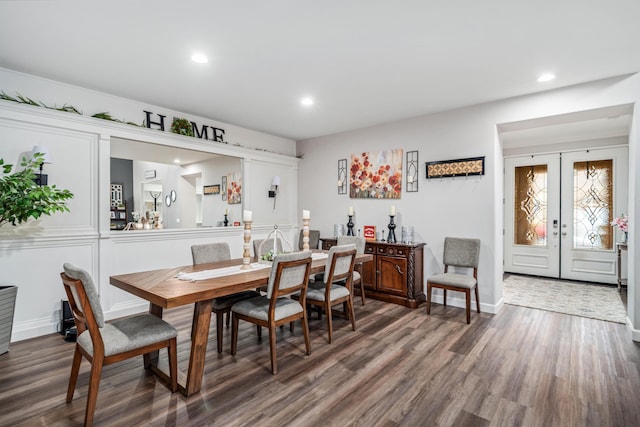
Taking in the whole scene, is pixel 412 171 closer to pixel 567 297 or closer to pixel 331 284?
pixel 331 284

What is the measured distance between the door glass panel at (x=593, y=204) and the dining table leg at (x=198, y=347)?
6.24 metres

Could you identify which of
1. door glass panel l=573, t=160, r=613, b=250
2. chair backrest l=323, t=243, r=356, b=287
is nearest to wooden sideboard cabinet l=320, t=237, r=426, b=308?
chair backrest l=323, t=243, r=356, b=287

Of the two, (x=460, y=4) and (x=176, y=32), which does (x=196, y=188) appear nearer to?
(x=176, y=32)

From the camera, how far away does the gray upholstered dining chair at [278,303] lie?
8.09 feet

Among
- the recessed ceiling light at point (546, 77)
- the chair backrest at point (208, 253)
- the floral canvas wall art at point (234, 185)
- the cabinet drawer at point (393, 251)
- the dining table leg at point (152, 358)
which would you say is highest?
the recessed ceiling light at point (546, 77)

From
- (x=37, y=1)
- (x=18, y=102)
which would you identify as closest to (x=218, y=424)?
(x=37, y=1)

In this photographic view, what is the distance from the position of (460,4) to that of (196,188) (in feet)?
Result: 13.5

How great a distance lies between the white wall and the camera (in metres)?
3.28

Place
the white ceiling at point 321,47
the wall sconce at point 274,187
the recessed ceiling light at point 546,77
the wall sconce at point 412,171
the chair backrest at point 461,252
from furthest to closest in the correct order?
the wall sconce at point 274,187, the wall sconce at point 412,171, the chair backrest at point 461,252, the recessed ceiling light at point 546,77, the white ceiling at point 321,47

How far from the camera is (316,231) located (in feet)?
18.5

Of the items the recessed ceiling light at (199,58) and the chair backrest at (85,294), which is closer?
the chair backrest at (85,294)

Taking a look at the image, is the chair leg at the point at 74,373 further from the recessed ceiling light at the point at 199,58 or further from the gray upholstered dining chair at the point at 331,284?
the recessed ceiling light at the point at 199,58

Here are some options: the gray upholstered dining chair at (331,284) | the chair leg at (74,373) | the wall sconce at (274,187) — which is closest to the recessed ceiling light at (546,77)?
the gray upholstered dining chair at (331,284)

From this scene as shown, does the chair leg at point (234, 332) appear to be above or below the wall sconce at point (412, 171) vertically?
below
